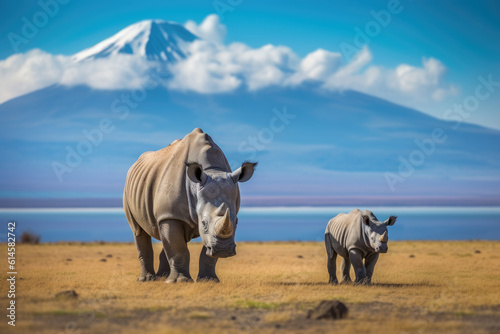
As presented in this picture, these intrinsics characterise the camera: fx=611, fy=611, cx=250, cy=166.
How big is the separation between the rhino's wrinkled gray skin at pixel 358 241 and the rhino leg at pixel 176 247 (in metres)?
4.19

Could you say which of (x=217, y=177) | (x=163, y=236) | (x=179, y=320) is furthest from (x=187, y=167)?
(x=179, y=320)

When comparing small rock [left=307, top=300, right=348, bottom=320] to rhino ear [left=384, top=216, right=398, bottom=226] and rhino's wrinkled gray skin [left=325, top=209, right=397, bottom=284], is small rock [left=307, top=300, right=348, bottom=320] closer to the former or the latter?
rhino's wrinkled gray skin [left=325, top=209, right=397, bottom=284]

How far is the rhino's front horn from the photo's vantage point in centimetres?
1142

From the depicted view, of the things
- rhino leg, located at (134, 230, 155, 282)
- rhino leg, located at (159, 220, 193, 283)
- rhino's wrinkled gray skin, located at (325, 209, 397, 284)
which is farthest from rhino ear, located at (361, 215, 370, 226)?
rhino leg, located at (134, 230, 155, 282)

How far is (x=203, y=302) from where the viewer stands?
1103 centimetres

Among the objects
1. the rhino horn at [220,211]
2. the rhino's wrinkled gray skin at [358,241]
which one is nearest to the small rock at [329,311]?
the rhino horn at [220,211]

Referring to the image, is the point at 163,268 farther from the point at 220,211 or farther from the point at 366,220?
the point at 366,220

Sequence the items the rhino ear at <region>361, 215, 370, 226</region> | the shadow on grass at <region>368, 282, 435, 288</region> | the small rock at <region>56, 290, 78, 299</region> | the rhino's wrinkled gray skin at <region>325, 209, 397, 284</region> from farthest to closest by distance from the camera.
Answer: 1. the rhino ear at <region>361, 215, 370, 226</region>
2. the rhino's wrinkled gray skin at <region>325, 209, 397, 284</region>
3. the shadow on grass at <region>368, 282, 435, 288</region>
4. the small rock at <region>56, 290, 78, 299</region>

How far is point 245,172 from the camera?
522 inches

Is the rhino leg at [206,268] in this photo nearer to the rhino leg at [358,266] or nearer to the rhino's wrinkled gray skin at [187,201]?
the rhino's wrinkled gray skin at [187,201]

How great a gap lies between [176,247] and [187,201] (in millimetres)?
1085

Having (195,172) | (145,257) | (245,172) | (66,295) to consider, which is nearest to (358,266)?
(245,172)

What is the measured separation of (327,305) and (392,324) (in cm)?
109

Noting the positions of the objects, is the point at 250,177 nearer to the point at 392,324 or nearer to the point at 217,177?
the point at 217,177
